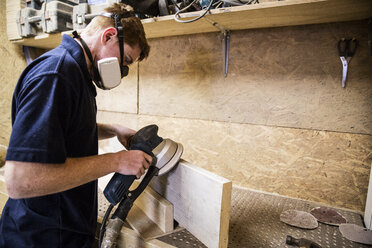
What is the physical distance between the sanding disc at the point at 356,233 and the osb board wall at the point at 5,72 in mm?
2489

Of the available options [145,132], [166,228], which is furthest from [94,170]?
[166,228]

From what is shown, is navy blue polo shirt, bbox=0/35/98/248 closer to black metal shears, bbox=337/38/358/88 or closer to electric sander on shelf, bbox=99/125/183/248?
electric sander on shelf, bbox=99/125/183/248

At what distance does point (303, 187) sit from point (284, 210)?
8.6 inches

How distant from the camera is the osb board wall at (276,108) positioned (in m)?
1.22

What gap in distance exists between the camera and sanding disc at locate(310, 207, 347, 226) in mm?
1126

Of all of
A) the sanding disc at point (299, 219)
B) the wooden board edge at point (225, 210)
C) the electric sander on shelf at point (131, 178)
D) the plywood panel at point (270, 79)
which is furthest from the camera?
the plywood panel at point (270, 79)

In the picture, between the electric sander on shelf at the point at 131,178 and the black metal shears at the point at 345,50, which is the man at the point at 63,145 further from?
the black metal shears at the point at 345,50

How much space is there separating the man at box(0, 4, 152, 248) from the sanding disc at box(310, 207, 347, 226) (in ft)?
3.01

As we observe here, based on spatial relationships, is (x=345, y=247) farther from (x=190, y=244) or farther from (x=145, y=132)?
(x=145, y=132)

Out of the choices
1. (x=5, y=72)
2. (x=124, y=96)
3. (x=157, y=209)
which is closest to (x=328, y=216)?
(x=157, y=209)

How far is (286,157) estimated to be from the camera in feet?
4.53

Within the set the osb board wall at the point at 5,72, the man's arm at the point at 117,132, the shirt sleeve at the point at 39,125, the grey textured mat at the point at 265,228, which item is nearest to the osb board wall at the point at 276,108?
the grey textured mat at the point at 265,228

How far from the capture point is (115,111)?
2033 millimetres

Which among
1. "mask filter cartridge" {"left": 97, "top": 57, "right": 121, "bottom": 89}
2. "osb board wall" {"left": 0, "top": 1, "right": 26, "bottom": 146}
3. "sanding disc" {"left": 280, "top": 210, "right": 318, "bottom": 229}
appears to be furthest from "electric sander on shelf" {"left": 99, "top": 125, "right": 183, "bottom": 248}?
"osb board wall" {"left": 0, "top": 1, "right": 26, "bottom": 146}
